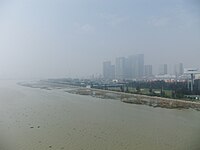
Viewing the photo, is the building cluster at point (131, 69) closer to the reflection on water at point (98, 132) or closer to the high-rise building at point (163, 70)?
the high-rise building at point (163, 70)

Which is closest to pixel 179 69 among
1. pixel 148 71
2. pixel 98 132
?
pixel 148 71

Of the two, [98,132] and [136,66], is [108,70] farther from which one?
[98,132]

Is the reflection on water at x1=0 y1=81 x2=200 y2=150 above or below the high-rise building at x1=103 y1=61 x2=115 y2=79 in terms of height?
below

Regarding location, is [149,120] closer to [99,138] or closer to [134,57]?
[99,138]

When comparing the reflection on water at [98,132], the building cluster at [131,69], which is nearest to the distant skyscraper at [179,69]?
the building cluster at [131,69]

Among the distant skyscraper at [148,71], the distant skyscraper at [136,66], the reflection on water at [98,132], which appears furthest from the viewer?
the distant skyscraper at [148,71]

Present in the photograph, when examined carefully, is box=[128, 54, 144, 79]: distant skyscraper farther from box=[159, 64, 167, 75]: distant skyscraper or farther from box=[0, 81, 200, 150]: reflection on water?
box=[0, 81, 200, 150]: reflection on water

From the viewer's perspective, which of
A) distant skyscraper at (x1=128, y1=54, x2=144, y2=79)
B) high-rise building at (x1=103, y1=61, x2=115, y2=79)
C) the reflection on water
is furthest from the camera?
high-rise building at (x1=103, y1=61, x2=115, y2=79)

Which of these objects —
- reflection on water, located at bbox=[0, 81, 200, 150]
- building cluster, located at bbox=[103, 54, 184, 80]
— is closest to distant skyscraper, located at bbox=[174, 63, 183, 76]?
building cluster, located at bbox=[103, 54, 184, 80]

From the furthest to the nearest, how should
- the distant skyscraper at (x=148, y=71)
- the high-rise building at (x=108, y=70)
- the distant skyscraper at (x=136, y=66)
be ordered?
the high-rise building at (x=108, y=70)
the distant skyscraper at (x=148, y=71)
the distant skyscraper at (x=136, y=66)
